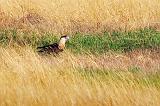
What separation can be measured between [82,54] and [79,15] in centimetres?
355

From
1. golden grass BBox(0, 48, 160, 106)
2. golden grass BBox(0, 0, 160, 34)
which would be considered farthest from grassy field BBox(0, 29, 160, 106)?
golden grass BBox(0, 0, 160, 34)

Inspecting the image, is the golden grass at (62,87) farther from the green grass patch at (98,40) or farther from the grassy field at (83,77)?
the green grass patch at (98,40)

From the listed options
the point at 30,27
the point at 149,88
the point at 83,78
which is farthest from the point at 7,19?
the point at 149,88

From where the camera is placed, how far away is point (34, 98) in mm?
6926

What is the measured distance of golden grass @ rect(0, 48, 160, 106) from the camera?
6801 mm

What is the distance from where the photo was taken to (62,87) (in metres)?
7.33

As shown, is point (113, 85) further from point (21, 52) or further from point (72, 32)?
point (72, 32)

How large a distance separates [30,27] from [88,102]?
6720mm

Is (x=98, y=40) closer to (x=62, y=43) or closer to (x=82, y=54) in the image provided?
(x=62, y=43)

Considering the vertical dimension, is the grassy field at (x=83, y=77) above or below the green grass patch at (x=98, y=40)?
above

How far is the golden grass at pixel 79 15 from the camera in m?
13.3

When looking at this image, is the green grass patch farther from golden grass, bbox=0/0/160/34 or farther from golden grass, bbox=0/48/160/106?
golden grass, bbox=0/48/160/106

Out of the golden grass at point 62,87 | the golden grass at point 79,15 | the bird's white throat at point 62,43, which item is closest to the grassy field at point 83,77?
Result: the golden grass at point 62,87

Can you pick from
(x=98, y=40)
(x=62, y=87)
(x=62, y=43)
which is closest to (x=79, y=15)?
(x=98, y=40)
